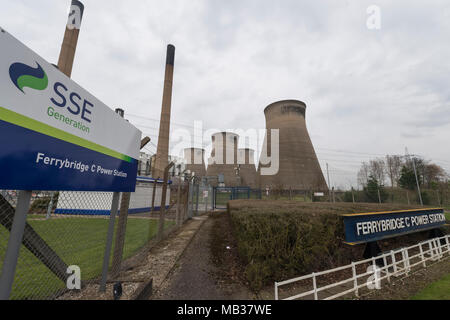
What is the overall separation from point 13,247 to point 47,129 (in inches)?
41.7

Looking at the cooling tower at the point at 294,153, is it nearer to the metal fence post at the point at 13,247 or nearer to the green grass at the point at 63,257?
the green grass at the point at 63,257

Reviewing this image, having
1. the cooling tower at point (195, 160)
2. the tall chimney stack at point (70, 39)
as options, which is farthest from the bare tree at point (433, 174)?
the tall chimney stack at point (70, 39)

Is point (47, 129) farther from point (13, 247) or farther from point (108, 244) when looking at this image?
point (108, 244)

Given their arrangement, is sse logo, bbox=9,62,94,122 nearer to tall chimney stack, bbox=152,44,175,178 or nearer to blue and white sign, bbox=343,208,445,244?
blue and white sign, bbox=343,208,445,244

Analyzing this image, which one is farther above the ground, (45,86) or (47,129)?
(45,86)

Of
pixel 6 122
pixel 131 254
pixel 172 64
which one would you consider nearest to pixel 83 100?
pixel 6 122

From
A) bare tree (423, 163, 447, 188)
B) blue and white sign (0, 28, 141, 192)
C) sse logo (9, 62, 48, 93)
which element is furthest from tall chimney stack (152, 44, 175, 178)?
bare tree (423, 163, 447, 188)

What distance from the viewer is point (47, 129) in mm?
1672

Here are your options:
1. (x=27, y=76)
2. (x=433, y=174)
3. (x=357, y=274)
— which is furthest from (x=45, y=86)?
(x=433, y=174)

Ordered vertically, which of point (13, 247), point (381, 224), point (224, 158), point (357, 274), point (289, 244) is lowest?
point (357, 274)

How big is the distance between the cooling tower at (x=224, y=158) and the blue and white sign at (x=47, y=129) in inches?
1571

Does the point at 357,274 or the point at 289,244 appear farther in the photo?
the point at 357,274
